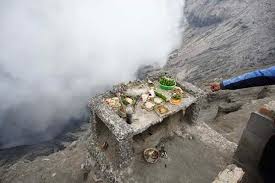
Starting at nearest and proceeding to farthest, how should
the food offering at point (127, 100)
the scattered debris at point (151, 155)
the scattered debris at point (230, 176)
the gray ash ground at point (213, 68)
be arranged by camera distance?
the scattered debris at point (230, 176) < the scattered debris at point (151, 155) < the food offering at point (127, 100) < the gray ash ground at point (213, 68)

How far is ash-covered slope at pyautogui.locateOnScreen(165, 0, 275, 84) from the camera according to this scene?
2478 cm

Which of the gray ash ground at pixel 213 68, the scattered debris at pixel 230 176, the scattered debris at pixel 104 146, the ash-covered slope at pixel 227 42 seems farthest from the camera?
the ash-covered slope at pixel 227 42

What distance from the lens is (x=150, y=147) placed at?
24.7 ft

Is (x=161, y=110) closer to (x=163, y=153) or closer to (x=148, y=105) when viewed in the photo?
(x=148, y=105)

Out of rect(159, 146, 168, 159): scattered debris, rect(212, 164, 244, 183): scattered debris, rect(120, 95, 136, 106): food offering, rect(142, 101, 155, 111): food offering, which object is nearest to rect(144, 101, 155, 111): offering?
rect(142, 101, 155, 111): food offering

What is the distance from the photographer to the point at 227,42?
29.4 m

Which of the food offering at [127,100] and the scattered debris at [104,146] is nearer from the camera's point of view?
the food offering at [127,100]

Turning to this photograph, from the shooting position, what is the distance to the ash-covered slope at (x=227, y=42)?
24781mm

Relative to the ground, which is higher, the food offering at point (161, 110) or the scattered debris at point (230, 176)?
the food offering at point (161, 110)

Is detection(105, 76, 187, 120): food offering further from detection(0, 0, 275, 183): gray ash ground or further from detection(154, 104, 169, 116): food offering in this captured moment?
detection(0, 0, 275, 183): gray ash ground

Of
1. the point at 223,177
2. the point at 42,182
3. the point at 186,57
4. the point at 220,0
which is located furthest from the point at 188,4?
the point at 223,177

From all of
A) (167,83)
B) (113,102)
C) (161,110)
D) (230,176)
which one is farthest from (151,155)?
(230,176)

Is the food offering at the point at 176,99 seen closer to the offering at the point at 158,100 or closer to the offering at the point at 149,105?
the offering at the point at 158,100

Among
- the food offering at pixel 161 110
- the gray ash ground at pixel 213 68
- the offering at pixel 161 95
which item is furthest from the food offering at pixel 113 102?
the gray ash ground at pixel 213 68
